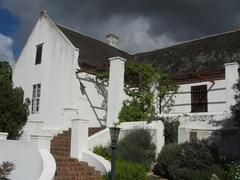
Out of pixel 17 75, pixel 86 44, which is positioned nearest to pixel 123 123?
pixel 86 44

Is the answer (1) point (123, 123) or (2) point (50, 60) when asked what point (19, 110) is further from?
(1) point (123, 123)

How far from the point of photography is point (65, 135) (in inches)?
729

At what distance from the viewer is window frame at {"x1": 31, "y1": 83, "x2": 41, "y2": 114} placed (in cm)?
2256

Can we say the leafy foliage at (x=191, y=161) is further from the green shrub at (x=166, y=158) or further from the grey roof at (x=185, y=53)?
the grey roof at (x=185, y=53)

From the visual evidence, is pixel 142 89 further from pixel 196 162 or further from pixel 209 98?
pixel 196 162

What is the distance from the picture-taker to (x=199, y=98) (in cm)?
2230

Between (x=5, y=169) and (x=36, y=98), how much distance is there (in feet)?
37.7

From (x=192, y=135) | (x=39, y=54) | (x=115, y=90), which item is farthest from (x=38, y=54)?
(x=192, y=135)

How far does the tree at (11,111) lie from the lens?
799 inches

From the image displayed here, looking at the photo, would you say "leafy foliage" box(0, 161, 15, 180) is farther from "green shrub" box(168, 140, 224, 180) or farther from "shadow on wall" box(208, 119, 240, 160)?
"shadow on wall" box(208, 119, 240, 160)

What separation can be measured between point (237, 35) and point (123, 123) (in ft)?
38.6

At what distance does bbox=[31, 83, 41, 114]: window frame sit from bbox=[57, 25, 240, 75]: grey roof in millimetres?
3490

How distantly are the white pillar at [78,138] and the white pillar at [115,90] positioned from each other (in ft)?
10.4

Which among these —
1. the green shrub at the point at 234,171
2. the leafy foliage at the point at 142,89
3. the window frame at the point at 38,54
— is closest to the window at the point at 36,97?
the window frame at the point at 38,54
